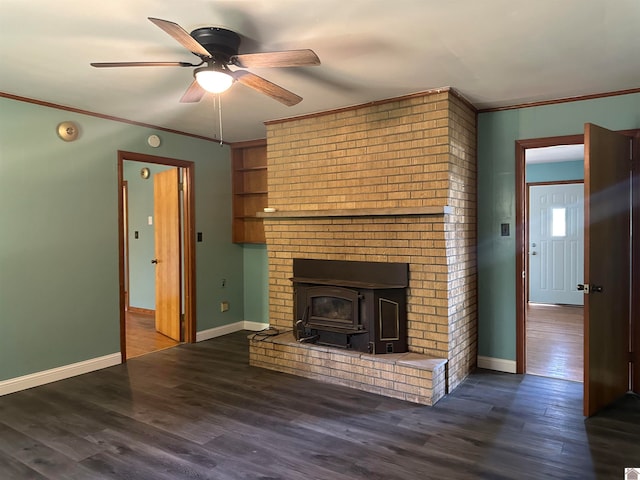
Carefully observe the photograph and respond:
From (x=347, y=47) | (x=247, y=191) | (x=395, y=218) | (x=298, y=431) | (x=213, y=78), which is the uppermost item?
(x=347, y=47)

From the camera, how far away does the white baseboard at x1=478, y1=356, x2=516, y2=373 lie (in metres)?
3.77

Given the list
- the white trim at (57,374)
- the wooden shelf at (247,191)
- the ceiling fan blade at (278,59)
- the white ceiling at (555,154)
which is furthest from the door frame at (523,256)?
the white trim at (57,374)

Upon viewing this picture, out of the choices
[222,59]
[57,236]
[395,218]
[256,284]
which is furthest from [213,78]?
[256,284]

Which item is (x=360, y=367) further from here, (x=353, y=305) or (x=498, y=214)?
(x=498, y=214)

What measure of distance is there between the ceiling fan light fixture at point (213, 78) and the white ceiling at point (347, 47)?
0.73ft

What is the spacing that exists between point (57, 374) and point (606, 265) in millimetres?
4344

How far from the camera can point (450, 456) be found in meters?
2.39

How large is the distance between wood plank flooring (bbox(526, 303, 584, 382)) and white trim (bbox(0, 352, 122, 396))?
3.78 meters

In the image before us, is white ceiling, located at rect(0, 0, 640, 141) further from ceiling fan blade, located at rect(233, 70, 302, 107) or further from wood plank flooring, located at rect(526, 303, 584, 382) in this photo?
wood plank flooring, located at rect(526, 303, 584, 382)

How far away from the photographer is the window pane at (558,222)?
6934 millimetres

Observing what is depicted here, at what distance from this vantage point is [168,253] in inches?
196

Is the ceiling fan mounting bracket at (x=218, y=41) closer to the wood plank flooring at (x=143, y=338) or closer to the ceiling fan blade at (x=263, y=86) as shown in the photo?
the ceiling fan blade at (x=263, y=86)

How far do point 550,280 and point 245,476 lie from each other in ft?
20.9

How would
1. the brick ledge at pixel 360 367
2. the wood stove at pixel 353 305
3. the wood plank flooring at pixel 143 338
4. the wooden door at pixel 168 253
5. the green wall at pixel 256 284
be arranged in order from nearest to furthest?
1. the brick ledge at pixel 360 367
2. the wood stove at pixel 353 305
3. the wood plank flooring at pixel 143 338
4. the wooden door at pixel 168 253
5. the green wall at pixel 256 284
